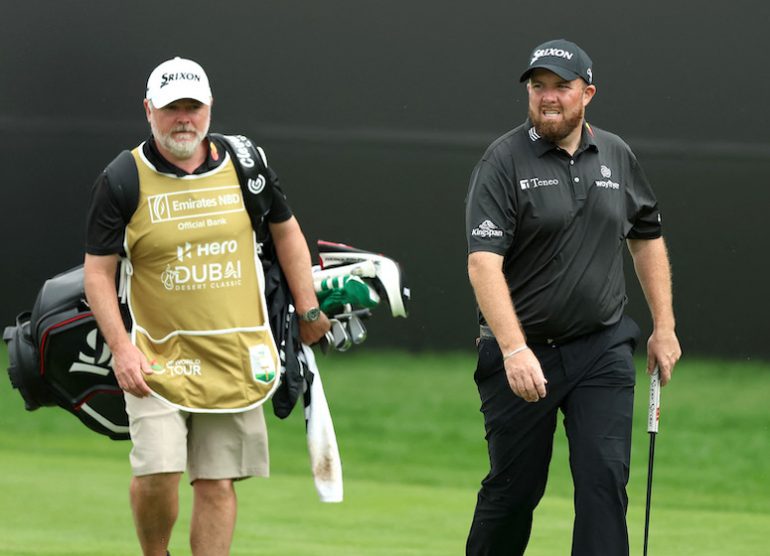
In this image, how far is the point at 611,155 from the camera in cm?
482

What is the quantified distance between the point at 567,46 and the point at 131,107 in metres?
5.66

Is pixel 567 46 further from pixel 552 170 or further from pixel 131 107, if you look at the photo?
pixel 131 107

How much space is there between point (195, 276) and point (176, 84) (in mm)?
571

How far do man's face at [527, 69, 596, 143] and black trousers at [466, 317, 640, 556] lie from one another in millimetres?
638

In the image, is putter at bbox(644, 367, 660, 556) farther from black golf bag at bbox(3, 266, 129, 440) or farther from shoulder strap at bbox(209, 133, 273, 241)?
black golf bag at bbox(3, 266, 129, 440)

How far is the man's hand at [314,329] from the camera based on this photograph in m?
4.94

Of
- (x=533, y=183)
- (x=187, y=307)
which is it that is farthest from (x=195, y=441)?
(x=533, y=183)

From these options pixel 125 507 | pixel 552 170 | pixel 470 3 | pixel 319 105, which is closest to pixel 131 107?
pixel 319 105

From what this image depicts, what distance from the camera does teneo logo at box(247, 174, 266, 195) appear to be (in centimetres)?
471

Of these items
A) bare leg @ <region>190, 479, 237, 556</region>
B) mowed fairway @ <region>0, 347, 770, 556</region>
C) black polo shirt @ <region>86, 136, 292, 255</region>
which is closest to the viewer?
black polo shirt @ <region>86, 136, 292, 255</region>

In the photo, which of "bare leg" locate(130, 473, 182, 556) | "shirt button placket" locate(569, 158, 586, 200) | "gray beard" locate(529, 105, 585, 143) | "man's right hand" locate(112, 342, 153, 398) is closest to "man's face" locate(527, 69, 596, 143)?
"gray beard" locate(529, 105, 585, 143)

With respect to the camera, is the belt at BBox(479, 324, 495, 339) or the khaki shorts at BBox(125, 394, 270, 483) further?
the belt at BBox(479, 324, 495, 339)

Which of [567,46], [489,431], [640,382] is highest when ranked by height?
[567,46]

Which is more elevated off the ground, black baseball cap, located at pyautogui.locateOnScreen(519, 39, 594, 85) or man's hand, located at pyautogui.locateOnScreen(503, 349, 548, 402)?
black baseball cap, located at pyautogui.locateOnScreen(519, 39, 594, 85)
